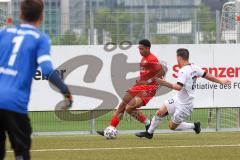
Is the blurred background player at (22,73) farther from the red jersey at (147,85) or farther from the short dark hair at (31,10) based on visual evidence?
the red jersey at (147,85)

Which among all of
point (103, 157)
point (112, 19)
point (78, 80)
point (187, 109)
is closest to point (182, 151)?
point (103, 157)

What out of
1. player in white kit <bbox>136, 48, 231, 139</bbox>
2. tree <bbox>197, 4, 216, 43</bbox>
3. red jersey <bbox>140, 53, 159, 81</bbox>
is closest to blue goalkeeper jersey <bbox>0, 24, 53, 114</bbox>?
player in white kit <bbox>136, 48, 231, 139</bbox>

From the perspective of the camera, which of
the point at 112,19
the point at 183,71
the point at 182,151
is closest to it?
the point at 182,151

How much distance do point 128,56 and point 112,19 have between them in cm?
171

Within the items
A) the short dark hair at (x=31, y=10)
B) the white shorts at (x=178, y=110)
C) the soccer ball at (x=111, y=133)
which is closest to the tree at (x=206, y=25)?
the white shorts at (x=178, y=110)

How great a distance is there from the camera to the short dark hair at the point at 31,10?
26.8 ft

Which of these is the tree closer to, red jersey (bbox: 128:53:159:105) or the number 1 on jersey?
red jersey (bbox: 128:53:159:105)

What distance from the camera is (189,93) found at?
16.4 meters

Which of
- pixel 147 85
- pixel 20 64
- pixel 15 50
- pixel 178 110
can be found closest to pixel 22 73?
pixel 20 64

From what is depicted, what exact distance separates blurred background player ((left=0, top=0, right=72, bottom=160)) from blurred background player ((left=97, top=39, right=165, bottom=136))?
30.1ft

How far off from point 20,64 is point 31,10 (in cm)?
54

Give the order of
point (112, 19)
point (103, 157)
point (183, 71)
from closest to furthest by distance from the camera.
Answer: point (103, 157), point (183, 71), point (112, 19)

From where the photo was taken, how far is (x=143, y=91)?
18.0 m

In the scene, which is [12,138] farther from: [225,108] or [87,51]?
[225,108]
